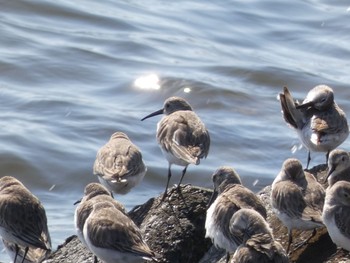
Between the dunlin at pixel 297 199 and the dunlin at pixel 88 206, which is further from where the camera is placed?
the dunlin at pixel 88 206

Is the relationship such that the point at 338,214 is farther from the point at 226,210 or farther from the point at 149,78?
the point at 149,78

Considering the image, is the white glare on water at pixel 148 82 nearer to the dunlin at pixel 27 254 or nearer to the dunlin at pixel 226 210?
the dunlin at pixel 27 254

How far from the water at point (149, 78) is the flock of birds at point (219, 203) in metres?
3.04

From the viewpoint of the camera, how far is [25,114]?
1950cm

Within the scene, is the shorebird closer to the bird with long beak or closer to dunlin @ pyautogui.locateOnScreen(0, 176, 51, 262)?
the bird with long beak

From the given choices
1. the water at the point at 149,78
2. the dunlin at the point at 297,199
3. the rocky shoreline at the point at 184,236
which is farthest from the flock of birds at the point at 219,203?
the water at the point at 149,78

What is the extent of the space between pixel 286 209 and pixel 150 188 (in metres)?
7.29

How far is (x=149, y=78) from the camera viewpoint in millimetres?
21547

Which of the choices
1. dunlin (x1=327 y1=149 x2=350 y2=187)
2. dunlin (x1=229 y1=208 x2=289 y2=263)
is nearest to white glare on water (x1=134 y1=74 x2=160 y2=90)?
dunlin (x1=327 y1=149 x2=350 y2=187)

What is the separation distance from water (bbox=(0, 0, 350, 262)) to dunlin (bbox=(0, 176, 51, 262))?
10.6 ft

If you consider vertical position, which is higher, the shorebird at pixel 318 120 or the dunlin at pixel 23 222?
the shorebird at pixel 318 120

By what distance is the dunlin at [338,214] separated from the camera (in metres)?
9.36

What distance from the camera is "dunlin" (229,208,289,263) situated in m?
8.77

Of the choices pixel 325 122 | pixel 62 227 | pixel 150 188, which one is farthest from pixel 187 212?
pixel 150 188
